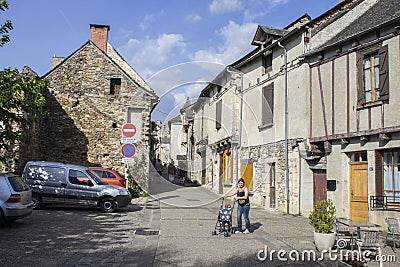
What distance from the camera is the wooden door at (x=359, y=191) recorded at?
11793mm

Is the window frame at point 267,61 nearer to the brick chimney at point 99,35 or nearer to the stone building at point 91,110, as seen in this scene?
the stone building at point 91,110

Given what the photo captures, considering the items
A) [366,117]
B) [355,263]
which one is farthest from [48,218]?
[366,117]

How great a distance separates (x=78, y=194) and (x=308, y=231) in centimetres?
786

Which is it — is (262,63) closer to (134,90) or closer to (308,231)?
(134,90)

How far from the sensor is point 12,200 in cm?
955

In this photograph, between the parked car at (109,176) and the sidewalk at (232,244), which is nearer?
the sidewalk at (232,244)

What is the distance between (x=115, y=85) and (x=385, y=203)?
1495 cm

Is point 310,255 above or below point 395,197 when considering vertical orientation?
below

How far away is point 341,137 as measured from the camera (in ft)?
41.0

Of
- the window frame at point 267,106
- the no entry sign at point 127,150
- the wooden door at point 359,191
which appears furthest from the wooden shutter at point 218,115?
the wooden door at point 359,191

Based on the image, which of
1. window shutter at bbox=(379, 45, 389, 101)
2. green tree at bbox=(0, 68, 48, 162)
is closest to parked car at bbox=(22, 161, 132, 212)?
green tree at bbox=(0, 68, 48, 162)

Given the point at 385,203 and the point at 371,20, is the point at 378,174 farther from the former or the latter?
the point at 371,20

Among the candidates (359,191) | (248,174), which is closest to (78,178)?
(248,174)

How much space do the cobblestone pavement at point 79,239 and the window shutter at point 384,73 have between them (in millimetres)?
7339
